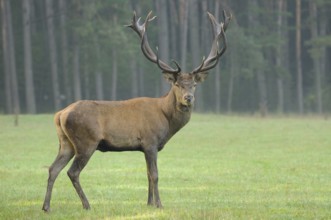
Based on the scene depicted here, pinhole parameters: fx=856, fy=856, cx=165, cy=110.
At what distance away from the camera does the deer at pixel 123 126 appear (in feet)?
37.5

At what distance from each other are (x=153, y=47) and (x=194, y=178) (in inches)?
1815

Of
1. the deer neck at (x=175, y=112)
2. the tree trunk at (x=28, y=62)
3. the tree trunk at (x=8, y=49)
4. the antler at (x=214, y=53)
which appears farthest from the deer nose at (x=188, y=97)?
the tree trunk at (x=28, y=62)

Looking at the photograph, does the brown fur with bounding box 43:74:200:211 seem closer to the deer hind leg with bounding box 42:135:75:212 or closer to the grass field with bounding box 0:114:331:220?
the deer hind leg with bounding box 42:135:75:212

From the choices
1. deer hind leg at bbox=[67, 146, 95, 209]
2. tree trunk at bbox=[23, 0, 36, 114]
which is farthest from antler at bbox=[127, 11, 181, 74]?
tree trunk at bbox=[23, 0, 36, 114]

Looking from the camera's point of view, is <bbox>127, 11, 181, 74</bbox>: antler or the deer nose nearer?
the deer nose

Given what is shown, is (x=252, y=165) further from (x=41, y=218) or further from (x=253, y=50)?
(x=253, y=50)

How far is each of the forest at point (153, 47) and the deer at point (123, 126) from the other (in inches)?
1356

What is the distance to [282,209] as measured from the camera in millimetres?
11555

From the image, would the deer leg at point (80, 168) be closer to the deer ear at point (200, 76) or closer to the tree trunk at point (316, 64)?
the deer ear at point (200, 76)

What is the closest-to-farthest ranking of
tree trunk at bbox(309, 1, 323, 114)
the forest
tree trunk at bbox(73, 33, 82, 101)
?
1. the forest
2. tree trunk at bbox(73, 33, 82, 101)
3. tree trunk at bbox(309, 1, 323, 114)

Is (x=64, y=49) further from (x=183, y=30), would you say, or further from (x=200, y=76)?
(x=200, y=76)

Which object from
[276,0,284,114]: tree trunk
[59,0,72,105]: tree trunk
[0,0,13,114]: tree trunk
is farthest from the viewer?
[276,0,284,114]: tree trunk

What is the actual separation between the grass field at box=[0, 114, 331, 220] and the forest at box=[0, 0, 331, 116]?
66.8 feet

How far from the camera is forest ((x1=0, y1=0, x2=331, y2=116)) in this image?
173ft
